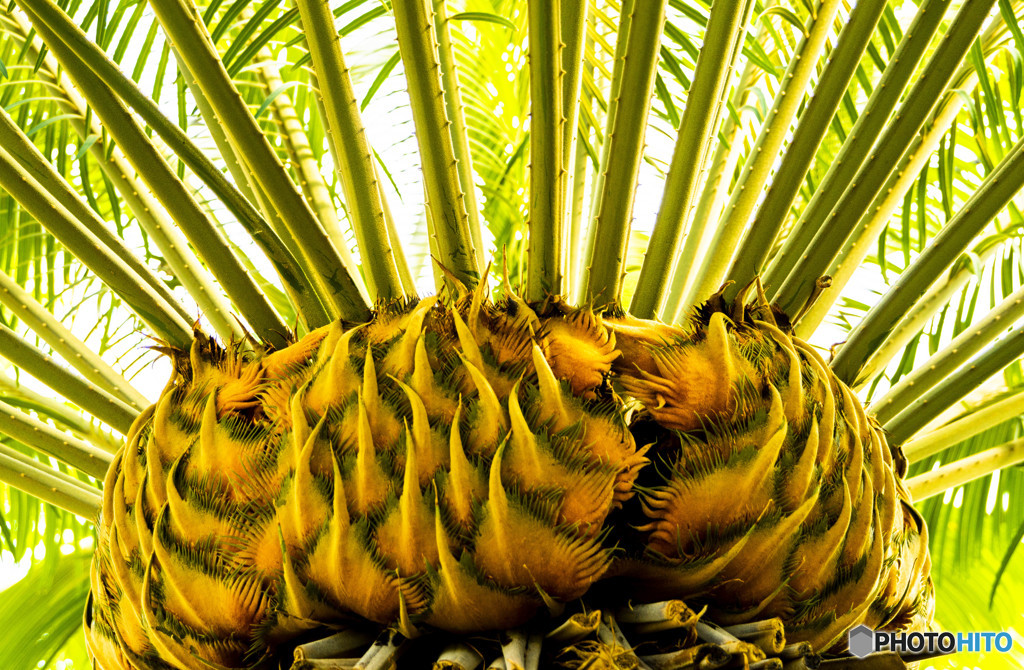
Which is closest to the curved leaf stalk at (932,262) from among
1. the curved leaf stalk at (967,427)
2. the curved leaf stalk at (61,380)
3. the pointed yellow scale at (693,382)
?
the curved leaf stalk at (967,427)

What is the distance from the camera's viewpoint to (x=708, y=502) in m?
0.86

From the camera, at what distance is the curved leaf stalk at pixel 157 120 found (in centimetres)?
97

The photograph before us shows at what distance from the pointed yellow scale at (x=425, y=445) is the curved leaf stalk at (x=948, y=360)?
721mm

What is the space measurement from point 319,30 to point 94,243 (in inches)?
15.0

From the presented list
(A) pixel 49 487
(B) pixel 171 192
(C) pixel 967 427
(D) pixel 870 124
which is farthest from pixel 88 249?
(C) pixel 967 427

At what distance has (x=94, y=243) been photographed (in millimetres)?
1128

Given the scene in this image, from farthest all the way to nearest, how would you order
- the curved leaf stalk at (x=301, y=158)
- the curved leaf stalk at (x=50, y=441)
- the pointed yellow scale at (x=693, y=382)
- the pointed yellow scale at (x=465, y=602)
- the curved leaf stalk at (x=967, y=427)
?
1. the curved leaf stalk at (x=301, y=158)
2. the curved leaf stalk at (x=967, y=427)
3. the curved leaf stalk at (x=50, y=441)
4. the pointed yellow scale at (x=693, y=382)
5. the pointed yellow scale at (x=465, y=602)

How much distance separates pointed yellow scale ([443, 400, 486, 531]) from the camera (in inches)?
32.1

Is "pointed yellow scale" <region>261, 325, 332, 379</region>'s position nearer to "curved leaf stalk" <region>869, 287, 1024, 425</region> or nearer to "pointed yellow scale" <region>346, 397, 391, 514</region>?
"pointed yellow scale" <region>346, 397, 391, 514</region>

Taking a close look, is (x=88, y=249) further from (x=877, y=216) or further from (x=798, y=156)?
(x=877, y=216)

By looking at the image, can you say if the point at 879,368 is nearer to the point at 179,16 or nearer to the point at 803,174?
the point at 803,174

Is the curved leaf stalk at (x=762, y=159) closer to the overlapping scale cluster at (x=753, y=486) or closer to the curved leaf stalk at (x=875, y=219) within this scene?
the curved leaf stalk at (x=875, y=219)

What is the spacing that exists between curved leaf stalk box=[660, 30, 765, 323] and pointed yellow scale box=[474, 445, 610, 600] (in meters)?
0.60

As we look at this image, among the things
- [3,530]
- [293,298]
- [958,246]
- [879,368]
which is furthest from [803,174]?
[3,530]
